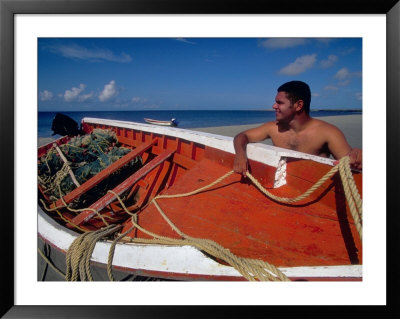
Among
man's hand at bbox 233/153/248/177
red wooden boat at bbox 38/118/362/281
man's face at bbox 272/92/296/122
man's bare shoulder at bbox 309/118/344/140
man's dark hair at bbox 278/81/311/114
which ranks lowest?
red wooden boat at bbox 38/118/362/281

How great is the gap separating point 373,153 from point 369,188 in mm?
220

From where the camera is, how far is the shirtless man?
5.83 ft

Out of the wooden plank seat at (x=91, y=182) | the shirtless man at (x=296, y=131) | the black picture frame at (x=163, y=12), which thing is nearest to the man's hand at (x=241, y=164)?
the shirtless man at (x=296, y=131)

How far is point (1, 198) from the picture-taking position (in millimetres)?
1562

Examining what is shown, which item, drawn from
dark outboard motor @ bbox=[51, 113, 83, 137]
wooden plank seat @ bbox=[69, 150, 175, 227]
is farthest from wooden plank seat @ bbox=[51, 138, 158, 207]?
dark outboard motor @ bbox=[51, 113, 83, 137]

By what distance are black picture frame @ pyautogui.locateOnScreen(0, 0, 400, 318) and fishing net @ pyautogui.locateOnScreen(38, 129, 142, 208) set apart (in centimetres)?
106

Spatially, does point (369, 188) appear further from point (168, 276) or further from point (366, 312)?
point (168, 276)

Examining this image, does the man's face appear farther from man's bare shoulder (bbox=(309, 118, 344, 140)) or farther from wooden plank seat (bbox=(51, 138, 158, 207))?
wooden plank seat (bbox=(51, 138, 158, 207))

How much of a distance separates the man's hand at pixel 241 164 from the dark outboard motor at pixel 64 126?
3.59m

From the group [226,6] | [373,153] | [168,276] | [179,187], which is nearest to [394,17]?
[373,153]

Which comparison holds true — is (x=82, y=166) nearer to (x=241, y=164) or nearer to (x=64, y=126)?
(x=64, y=126)

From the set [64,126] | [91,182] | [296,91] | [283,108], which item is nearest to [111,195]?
[91,182]

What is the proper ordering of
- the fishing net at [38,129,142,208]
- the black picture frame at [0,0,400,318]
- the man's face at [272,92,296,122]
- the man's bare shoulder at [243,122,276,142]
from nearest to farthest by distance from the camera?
the black picture frame at [0,0,400,318] → the man's face at [272,92,296,122] → the man's bare shoulder at [243,122,276,142] → the fishing net at [38,129,142,208]

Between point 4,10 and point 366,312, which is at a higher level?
point 4,10
